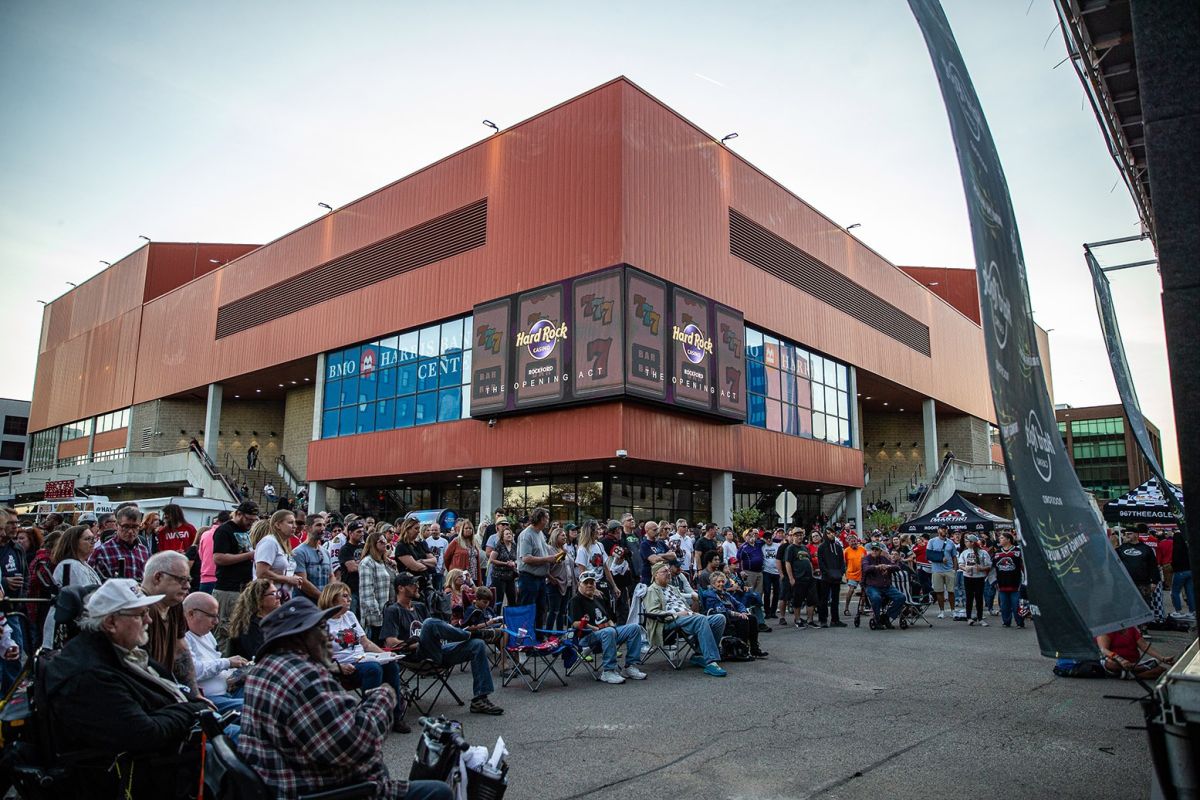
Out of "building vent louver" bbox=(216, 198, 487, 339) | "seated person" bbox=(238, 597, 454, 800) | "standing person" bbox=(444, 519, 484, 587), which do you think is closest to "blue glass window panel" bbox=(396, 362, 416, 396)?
"building vent louver" bbox=(216, 198, 487, 339)

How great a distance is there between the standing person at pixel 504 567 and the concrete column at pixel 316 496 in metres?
21.4

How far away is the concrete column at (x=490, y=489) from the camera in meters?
25.0

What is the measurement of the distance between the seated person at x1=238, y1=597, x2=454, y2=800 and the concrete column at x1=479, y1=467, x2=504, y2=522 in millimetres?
21930

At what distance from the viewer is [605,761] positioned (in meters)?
5.45

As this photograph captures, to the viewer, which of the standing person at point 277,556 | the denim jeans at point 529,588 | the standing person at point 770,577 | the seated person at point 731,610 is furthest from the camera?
the standing person at point 770,577

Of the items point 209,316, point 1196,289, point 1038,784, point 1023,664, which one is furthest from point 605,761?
point 209,316

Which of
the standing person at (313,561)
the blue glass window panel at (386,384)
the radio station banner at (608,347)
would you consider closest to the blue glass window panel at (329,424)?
the blue glass window panel at (386,384)

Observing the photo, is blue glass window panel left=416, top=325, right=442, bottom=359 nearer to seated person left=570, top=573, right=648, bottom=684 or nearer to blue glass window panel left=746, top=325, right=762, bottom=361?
blue glass window panel left=746, top=325, right=762, bottom=361

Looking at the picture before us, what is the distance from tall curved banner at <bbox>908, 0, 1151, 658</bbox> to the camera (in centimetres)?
294

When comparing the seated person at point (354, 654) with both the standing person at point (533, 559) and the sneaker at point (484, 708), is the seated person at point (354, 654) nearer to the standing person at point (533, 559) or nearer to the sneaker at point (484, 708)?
the sneaker at point (484, 708)

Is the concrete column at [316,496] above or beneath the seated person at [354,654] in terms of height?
above

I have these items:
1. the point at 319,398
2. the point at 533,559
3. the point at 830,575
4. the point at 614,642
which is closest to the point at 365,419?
the point at 319,398

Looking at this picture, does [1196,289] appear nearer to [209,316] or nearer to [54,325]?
[209,316]

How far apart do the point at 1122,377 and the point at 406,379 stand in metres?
23.6
